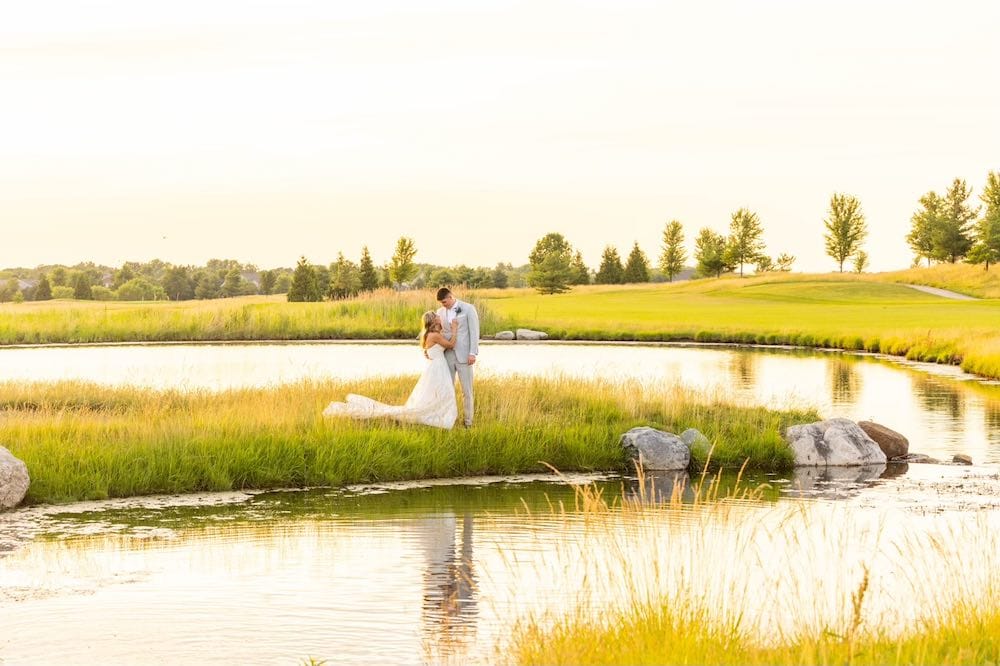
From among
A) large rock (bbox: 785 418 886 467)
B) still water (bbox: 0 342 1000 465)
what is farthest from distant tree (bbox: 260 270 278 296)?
large rock (bbox: 785 418 886 467)

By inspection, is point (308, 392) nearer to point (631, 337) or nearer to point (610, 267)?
point (631, 337)

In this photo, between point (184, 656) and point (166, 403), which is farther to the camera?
point (166, 403)

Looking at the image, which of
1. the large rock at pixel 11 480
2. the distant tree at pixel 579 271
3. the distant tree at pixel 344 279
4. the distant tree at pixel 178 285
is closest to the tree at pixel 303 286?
the distant tree at pixel 344 279

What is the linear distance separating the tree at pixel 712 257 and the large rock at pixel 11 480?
411 feet

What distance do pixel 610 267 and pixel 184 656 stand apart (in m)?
133

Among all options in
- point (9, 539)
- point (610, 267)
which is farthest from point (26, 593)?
point (610, 267)

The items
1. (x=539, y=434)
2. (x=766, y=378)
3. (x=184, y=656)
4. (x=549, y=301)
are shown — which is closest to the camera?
(x=184, y=656)

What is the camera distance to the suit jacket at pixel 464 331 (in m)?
19.2

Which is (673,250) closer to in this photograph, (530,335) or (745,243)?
(745,243)

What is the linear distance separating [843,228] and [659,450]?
122499 millimetres

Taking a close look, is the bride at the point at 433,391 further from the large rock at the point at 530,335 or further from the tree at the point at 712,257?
the tree at the point at 712,257

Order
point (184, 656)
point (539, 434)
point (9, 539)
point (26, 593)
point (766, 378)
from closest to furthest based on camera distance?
point (184, 656), point (26, 593), point (9, 539), point (539, 434), point (766, 378)

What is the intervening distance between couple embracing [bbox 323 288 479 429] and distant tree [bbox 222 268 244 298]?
132525 mm

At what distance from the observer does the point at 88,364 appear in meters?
40.4
